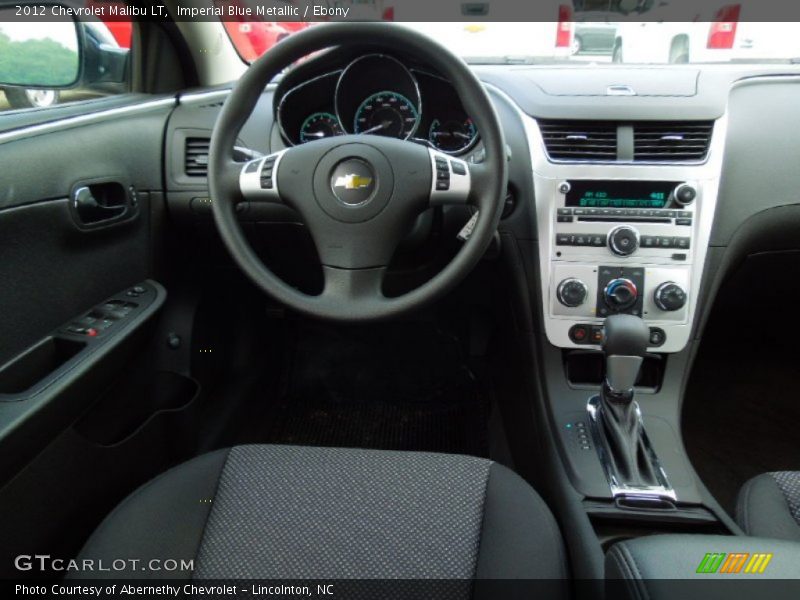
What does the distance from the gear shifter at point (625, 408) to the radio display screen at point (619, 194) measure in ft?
0.88

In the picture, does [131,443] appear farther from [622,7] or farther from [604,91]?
[622,7]

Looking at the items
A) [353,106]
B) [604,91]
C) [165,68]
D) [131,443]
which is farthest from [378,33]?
[131,443]

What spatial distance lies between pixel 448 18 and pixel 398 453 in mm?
1066

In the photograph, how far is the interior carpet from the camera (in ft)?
6.71

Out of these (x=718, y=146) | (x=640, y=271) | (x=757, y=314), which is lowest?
(x=757, y=314)

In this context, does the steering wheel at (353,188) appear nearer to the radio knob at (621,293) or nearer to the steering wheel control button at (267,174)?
the steering wheel control button at (267,174)

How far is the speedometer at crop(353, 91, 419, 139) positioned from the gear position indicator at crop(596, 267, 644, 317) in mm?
564

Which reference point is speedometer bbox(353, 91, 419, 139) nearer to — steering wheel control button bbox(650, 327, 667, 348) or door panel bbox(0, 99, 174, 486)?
door panel bbox(0, 99, 174, 486)

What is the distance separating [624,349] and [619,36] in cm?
98

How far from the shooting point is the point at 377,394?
2244 millimetres

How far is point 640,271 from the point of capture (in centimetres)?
149

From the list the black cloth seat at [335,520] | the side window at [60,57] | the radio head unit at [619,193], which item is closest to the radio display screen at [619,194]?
the radio head unit at [619,193]

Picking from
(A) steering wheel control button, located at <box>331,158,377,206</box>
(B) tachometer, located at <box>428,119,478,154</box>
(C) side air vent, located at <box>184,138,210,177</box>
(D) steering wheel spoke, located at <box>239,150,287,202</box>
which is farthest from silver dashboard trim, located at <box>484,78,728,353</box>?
(C) side air vent, located at <box>184,138,210,177</box>

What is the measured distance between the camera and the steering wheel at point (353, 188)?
1138mm
